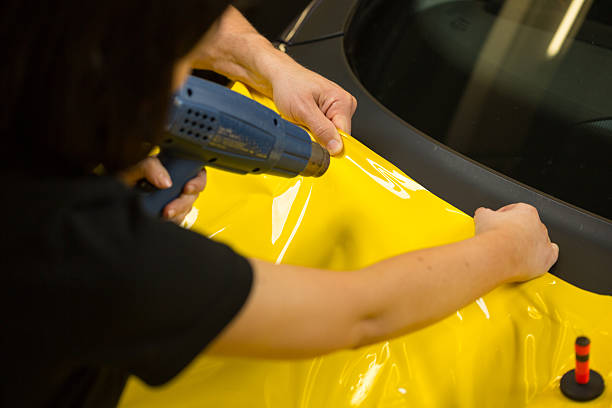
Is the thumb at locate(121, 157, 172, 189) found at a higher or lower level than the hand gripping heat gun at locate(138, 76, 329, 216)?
lower

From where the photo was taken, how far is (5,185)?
464mm

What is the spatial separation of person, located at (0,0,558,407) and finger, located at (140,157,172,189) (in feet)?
1.17

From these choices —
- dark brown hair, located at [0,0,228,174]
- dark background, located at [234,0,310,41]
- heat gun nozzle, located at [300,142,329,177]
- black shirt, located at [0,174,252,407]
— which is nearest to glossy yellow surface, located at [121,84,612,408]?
heat gun nozzle, located at [300,142,329,177]

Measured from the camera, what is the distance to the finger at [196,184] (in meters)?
0.94

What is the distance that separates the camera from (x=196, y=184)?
947 mm

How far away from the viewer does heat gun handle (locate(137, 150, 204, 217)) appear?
2.96ft

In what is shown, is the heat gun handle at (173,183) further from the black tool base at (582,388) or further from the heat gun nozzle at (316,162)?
the black tool base at (582,388)

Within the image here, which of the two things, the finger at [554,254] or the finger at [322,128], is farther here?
the finger at [322,128]

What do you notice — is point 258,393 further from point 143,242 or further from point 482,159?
point 482,159

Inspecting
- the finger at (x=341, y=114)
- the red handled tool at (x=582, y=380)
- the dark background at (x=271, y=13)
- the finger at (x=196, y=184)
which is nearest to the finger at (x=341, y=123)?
the finger at (x=341, y=114)

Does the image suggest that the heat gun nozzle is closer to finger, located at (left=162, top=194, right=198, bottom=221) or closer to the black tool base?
finger, located at (left=162, top=194, right=198, bottom=221)

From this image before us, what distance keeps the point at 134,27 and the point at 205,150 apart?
0.43 metres

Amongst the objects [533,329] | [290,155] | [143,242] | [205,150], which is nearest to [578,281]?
[533,329]

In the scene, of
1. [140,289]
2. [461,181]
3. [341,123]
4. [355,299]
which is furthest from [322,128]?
[140,289]
